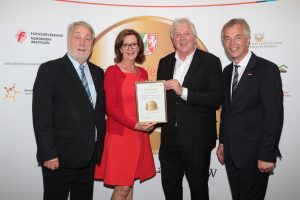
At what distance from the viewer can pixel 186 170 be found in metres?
2.84

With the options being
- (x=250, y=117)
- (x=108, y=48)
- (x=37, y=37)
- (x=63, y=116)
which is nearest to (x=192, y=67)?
(x=250, y=117)

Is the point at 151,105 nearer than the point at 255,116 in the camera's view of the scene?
No

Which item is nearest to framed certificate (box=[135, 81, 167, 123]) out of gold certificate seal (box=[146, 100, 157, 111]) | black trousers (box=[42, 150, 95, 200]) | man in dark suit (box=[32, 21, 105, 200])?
gold certificate seal (box=[146, 100, 157, 111])

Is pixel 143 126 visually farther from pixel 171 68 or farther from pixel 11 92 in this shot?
pixel 11 92

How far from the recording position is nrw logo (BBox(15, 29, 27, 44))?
307 centimetres

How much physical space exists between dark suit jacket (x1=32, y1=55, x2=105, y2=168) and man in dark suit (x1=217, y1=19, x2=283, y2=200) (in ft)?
4.47

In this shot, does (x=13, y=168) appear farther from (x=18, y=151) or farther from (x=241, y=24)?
(x=241, y=24)

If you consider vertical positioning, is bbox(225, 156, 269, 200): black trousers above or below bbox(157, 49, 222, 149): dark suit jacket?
below

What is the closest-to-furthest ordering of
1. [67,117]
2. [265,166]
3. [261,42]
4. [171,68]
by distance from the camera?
[265,166] < [67,117] < [171,68] < [261,42]

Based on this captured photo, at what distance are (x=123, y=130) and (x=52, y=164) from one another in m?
0.78

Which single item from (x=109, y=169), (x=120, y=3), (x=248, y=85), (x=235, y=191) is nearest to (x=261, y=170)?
(x=235, y=191)

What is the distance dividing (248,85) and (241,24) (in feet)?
1.97

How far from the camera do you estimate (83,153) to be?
253 cm

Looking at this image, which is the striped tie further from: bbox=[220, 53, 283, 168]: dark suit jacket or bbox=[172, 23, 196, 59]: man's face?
bbox=[220, 53, 283, 168]: dark suit jacket
